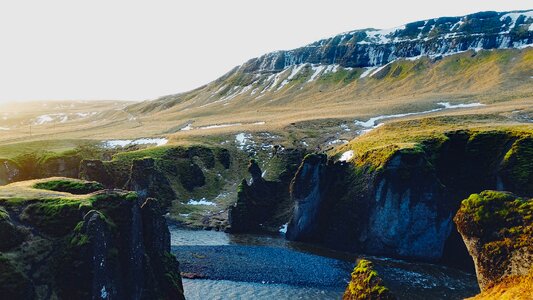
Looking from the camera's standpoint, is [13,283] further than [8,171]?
No

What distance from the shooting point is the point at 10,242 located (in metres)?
33.1

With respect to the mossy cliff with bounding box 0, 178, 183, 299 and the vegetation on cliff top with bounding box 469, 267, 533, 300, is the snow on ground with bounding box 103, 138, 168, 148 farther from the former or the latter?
the vegetation on cliff top with bounding box 469, 267, 533, 300

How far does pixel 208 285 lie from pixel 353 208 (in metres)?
30.9

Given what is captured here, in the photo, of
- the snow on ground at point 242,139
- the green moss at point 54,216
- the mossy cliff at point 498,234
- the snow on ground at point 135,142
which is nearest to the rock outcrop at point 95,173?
the snow on ground at point 135,142

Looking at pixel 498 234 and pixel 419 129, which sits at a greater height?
pixel 419 129

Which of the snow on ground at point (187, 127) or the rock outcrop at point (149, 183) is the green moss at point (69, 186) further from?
the snow on ground at point (187, 127)

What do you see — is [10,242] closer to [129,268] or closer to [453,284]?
[129,268]

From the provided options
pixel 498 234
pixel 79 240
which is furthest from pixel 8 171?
pixel 498 234

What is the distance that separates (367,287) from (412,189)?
4299 centimetres

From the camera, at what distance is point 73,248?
34.2 m

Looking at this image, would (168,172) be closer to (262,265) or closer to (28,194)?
(262,265)

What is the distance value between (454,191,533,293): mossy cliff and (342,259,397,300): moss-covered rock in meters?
6.40

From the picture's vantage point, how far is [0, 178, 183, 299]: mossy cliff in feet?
107

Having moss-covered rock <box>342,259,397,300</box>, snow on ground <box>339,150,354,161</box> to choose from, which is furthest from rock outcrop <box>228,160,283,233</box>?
moss-covered rock <box>342,259,397,300</box>
